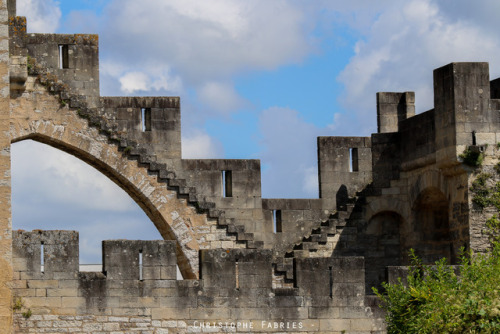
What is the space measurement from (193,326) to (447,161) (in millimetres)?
9189

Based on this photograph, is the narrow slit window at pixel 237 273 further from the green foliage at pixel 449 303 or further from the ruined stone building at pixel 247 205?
the green foliage at pixel 449 303

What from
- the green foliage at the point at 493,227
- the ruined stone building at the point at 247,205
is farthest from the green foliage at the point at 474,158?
the green foliage at the point at 493,227

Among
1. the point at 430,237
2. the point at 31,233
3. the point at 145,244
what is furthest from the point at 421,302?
the point at 430,237

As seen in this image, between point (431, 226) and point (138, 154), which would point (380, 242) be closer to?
point (431, 226)

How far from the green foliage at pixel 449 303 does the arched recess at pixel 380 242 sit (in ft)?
37.9

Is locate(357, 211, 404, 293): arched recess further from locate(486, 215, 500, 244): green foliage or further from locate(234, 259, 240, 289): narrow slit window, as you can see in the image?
locate(234, 259, 240, 289): narrow slit window

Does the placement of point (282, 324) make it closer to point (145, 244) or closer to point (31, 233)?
point (145, 244)

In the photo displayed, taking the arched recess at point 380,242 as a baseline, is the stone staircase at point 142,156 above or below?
above

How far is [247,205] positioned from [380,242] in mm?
3410

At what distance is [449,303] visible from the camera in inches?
803

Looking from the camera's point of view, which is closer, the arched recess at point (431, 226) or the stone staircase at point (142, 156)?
the arched recess at point (431, 226)

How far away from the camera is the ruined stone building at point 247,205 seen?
941 inches

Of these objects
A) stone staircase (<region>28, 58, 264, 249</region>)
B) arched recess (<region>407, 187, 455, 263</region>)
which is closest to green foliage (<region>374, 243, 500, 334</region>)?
arched recess (<region>407, 187, 455, 263</region>)

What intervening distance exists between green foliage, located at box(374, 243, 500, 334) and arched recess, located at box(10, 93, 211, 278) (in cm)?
1074
